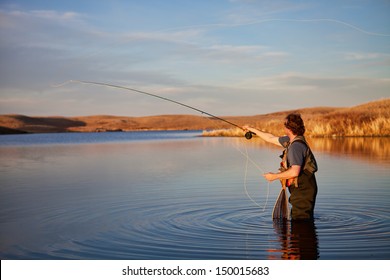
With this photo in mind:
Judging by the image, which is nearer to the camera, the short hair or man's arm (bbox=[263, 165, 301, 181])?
man's arm (bbox=[263, 165, 301, 181])

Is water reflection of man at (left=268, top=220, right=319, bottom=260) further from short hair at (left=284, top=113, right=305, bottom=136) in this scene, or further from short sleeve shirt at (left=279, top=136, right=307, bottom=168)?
short hair at (left=284, top=113, right=305, bottom=136)

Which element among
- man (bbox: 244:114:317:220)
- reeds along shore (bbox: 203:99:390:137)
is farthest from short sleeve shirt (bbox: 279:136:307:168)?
reeds along shore (bbox: 203:99:390:137)

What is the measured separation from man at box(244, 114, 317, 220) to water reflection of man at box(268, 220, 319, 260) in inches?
5.2

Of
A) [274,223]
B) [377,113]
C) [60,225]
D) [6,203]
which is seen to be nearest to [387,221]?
[274,223]

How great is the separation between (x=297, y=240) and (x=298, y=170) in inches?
29.5

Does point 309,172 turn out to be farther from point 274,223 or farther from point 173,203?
point 173,203

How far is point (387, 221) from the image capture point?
7.48 m

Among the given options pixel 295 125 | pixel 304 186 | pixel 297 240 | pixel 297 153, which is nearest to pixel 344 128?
pixel 304 186

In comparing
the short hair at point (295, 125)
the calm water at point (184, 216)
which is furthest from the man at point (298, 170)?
the calm water at point (184, 216)

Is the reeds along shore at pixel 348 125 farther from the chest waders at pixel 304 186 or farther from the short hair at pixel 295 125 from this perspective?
the short hair at pixel 295 125

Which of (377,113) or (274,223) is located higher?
(377,113)

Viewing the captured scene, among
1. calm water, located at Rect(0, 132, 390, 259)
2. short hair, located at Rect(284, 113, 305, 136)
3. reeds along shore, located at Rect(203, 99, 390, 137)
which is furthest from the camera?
reeds along shore, located at Rect(203, 99, 390, 137)

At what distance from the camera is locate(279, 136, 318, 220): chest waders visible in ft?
21.7
